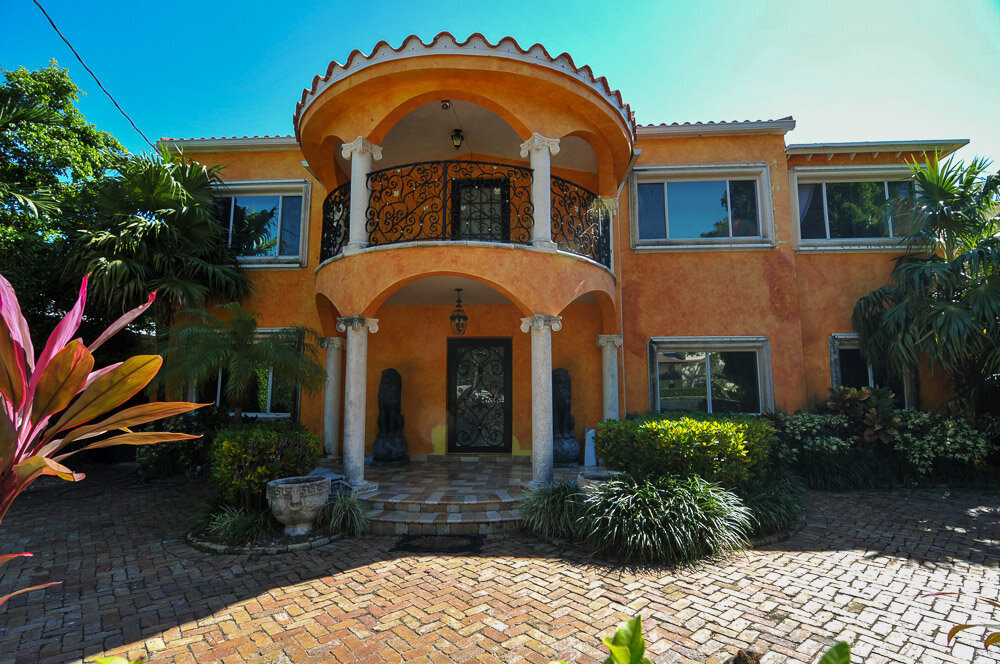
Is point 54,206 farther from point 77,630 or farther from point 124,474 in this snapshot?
point 77,630

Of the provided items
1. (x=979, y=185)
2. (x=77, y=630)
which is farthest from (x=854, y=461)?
(x=77, y=630)

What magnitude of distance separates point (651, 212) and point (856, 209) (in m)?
4.63

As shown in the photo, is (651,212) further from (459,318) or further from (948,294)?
(948,294)

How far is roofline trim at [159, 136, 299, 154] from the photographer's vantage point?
36.0 ft

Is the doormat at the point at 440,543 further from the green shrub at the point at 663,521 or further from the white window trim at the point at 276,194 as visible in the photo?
the white window trim at the point at 276,194

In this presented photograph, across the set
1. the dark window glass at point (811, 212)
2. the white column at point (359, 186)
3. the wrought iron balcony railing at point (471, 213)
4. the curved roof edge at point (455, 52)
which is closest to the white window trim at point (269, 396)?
the wrought iron balcony railing at point (471, 213)

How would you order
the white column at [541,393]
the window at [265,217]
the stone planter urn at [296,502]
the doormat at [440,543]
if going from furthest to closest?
the window at [265,217] → the white column at [541,393] → the stone planter urn at [296,502] → the doormat at [440,543]

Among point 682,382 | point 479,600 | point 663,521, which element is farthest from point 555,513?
point 682,382

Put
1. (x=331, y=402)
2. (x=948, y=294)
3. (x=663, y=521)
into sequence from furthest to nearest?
(x=331, y=402) → (x=948, y=294) → (x=663, y=521)

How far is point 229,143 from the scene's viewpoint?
11.0 m

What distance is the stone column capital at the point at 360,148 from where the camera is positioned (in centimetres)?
780

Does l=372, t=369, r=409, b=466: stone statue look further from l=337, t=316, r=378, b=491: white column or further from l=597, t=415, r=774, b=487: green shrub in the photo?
l=597, t=415, r=774, b=487: green shrub

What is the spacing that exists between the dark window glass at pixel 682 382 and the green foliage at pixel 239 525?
7715 mm

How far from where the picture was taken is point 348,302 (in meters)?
7.77
